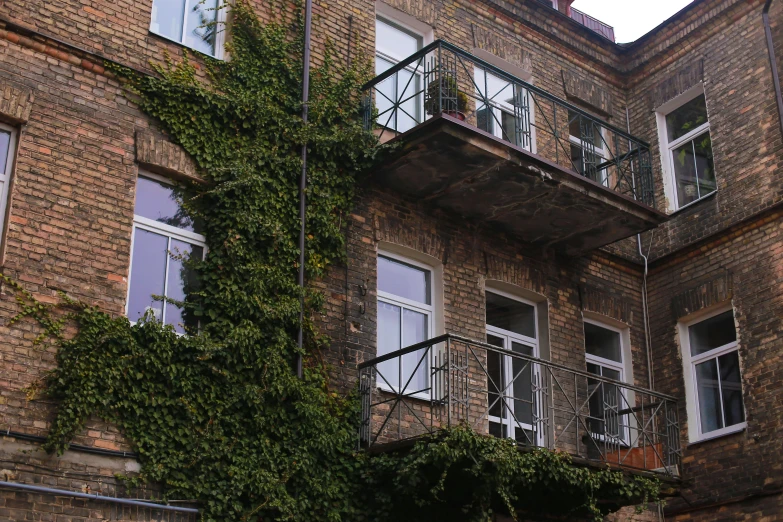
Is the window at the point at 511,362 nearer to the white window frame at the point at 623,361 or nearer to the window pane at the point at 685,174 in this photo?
the white window frame at the point at 623,361

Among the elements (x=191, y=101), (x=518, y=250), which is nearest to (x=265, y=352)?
(x=191, y=101)

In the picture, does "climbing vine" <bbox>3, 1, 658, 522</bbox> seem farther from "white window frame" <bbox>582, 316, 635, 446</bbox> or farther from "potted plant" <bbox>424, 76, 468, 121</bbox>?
"white window frame" <bbox>582, 316, 635, 446</bbox>

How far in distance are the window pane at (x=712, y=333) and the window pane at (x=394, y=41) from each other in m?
5.67

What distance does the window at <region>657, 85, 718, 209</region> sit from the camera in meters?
15.2

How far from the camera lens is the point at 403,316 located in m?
12.5

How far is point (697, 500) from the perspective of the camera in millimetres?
13555

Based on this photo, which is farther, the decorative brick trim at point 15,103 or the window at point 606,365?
the window at point 606,365

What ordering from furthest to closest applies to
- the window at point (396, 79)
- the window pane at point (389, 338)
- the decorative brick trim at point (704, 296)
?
the decorative brick trim at point (704, 296) < the window at point (396, 79) < the window pane at point (389, 338)

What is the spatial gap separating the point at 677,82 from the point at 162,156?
8.71 meters

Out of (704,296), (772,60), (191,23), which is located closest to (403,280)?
(191,23)

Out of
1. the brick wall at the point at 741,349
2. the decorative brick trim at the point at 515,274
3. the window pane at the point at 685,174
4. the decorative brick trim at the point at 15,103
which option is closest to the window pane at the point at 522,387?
the decorative brick trim at the point at 515,274

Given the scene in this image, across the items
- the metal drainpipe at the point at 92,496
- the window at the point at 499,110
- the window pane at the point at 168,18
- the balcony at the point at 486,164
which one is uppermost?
the window at the point at 499,110

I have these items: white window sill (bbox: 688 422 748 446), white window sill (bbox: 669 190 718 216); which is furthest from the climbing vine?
white window sill (bbox: 669 190 718 216)

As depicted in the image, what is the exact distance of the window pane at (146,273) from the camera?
1033 centimetres
